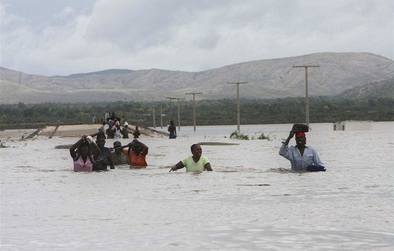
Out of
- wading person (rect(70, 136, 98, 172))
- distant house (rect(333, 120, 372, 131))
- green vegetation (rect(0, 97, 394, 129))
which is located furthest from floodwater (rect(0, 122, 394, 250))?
green vegetation (rect(0, 97, 394, 129))

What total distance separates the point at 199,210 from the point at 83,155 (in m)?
7.82

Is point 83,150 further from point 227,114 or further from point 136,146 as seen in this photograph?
point 227,114

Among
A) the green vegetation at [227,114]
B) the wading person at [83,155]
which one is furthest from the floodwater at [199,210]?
the green vegetation at [227,114]

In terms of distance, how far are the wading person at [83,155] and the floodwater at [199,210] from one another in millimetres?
453

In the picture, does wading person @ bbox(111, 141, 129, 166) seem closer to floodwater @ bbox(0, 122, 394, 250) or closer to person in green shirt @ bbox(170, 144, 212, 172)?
floodwater @ bbox(0, 122, 394, 250)

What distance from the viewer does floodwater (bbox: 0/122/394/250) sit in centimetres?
898

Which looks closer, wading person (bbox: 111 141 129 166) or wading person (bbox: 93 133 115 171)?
wading person (bbox: 93 133 115 171)

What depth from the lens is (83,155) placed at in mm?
19250

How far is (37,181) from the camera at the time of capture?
18.2 metres

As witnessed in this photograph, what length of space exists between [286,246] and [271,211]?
3.07 m

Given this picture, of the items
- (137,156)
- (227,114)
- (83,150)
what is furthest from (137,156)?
(227,114)

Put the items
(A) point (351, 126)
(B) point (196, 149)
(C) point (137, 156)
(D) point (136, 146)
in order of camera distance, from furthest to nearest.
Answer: (A) point (351, 126) → (C) point (137, 156) → (D) point (136, 146) → (B) point (196, 149)

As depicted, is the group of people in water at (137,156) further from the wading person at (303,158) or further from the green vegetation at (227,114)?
the green vegetation at (227,114)

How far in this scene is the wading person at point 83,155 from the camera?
18.6 m
